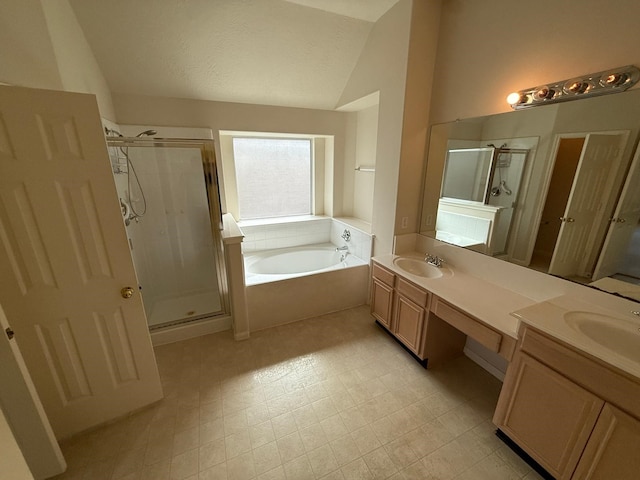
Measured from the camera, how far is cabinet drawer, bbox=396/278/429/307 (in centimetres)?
202

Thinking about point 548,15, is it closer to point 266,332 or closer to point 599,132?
point 599,132

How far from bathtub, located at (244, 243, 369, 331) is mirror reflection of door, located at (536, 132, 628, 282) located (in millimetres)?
1735

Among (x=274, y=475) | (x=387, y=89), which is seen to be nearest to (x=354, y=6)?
(x=387, y=89)

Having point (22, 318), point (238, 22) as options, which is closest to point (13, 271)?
point (22, 318)

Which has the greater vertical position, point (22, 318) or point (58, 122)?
point (58, 122)

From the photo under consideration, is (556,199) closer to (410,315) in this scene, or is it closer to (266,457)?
(410,315)

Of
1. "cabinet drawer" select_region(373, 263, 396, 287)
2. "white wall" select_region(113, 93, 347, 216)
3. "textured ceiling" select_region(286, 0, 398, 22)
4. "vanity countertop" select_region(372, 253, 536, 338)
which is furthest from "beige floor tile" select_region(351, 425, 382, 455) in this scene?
"textured ceiling" select_region(286, 0, 398, 22)

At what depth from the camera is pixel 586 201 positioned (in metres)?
1.52

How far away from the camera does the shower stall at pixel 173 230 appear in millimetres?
2594

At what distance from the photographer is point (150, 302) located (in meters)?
2.93

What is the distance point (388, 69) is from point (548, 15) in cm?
114

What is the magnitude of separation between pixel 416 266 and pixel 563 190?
3.99 ft

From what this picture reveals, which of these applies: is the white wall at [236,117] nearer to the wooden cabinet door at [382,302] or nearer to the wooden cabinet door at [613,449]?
the wooden cabinet door at [382,302]

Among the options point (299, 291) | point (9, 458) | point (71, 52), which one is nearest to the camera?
point (9, 458)
